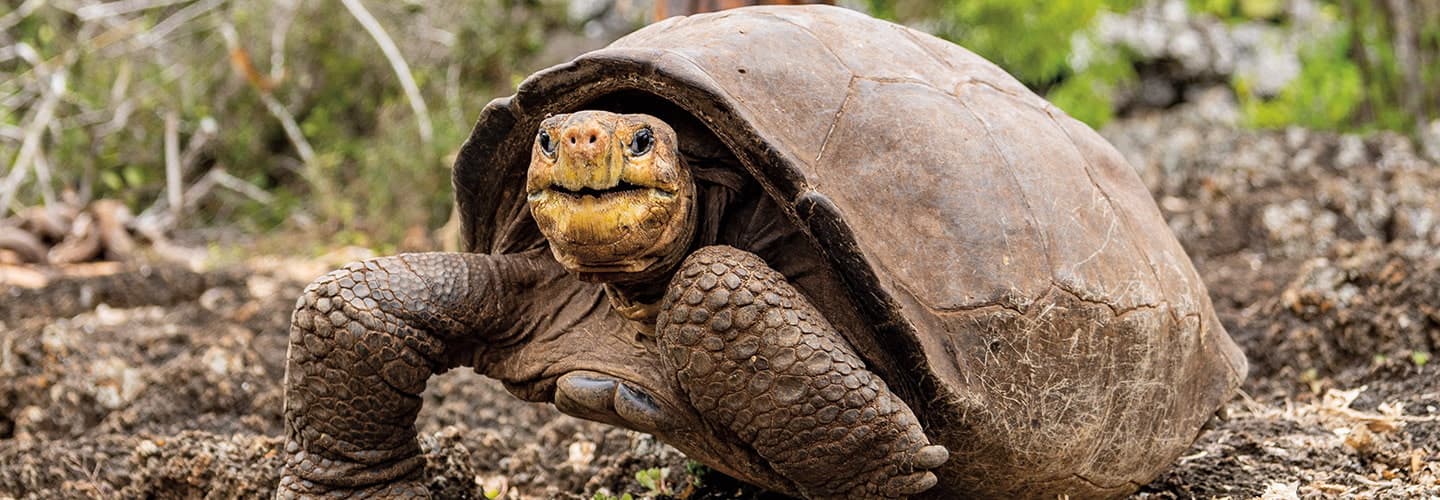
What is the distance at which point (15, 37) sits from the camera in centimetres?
916

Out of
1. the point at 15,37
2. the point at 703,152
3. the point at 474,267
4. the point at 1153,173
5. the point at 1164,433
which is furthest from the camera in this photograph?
the point at 15,37

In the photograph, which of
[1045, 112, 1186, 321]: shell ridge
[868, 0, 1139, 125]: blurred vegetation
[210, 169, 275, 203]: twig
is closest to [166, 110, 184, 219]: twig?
[210, 169, 275, 203]: twig

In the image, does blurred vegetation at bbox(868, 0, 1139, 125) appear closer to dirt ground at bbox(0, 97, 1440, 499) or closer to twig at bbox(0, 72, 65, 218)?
dirt ground at bbox(0, 97, 1440, 499)

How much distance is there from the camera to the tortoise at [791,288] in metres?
2.21

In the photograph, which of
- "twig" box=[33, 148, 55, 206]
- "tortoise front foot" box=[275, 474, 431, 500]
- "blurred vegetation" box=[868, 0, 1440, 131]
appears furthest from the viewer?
"blurred vegetation" box=[868, 0, 1440, 131]

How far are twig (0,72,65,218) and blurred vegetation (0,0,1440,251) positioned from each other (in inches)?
0.8

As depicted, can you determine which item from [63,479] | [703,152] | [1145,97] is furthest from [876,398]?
[1145,97]

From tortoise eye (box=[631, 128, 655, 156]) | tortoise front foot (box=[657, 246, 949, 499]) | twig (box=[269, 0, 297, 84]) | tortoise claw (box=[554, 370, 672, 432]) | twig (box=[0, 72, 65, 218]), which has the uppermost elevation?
tortoise eye (box=[631, 128, 655, 156])

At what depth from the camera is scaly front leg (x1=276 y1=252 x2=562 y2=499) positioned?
2502 mm

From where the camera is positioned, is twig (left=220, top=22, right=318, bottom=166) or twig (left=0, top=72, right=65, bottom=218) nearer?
twig (left=0, top=72, right=65, bottom=218)

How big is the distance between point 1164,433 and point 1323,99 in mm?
8417

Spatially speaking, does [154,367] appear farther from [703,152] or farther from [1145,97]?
[1145,97]

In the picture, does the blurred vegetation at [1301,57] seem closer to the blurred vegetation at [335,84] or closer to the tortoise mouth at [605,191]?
the blurred vegetation at [335,84]

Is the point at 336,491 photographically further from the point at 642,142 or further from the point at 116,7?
the point at 116,7
